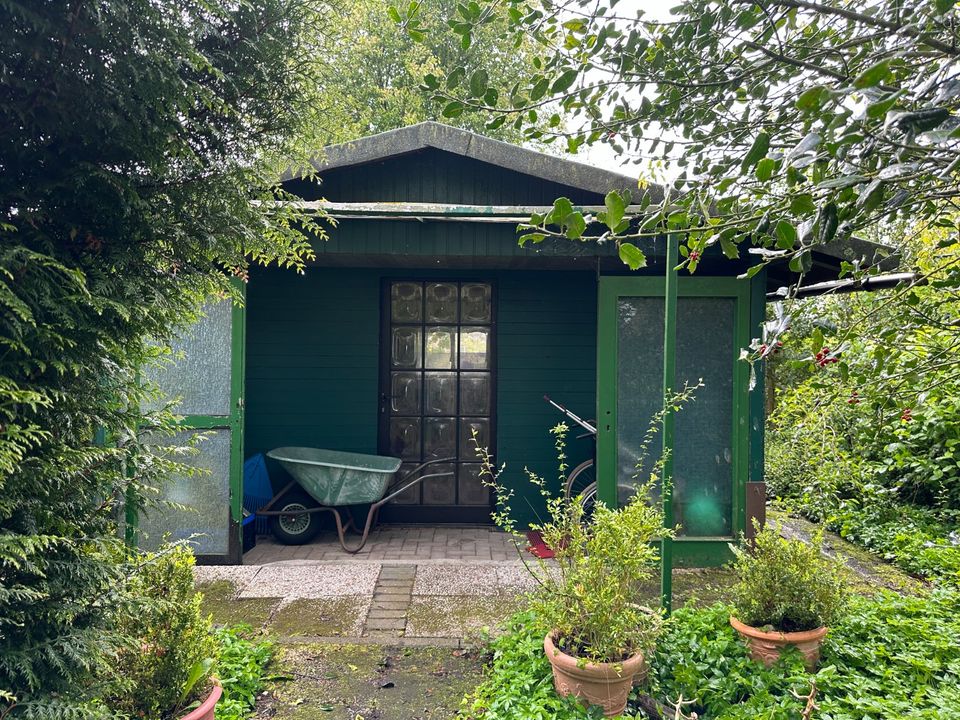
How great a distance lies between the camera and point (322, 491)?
17.0 ft

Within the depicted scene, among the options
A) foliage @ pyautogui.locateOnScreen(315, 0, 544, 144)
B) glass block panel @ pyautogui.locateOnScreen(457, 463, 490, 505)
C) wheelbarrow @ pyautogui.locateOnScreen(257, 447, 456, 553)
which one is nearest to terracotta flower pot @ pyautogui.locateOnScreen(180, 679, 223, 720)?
wheelbarrow @ pyautogui.locateOnScreen(257, 447, 456, 553)

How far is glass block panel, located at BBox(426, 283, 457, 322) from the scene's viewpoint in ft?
20.0

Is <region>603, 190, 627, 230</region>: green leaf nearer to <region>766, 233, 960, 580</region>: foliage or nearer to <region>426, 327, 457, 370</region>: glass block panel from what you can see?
<region>766, 233, 960, 580</region>: foliage

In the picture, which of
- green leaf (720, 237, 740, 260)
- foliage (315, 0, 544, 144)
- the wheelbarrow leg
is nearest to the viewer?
green leaf (720, 237, 740, 260)

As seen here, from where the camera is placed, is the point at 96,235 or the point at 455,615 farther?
the point at 455,615

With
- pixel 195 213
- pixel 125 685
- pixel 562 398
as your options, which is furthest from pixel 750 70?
pixel 562 398

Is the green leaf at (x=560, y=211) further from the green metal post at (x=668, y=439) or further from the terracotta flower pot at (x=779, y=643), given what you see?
the terracotta flower pot at (x=779, y=643)

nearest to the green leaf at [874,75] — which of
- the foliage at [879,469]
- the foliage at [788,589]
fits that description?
the foliage at [788,589]

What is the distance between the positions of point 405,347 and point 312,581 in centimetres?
234

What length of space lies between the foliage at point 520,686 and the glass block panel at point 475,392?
284 cm

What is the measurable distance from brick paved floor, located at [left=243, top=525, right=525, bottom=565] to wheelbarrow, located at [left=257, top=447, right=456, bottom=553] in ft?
0.37

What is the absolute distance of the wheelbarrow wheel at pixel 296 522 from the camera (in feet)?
17.6

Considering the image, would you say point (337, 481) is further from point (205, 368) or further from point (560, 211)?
point (560, 211)

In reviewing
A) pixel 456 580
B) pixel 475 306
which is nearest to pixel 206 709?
pixel 456 580
